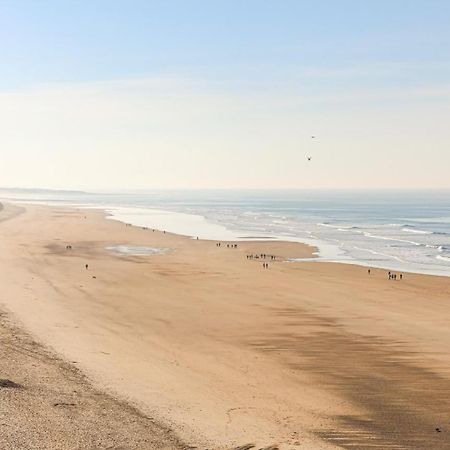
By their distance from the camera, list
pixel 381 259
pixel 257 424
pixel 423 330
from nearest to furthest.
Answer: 1. pixel 257 424
2. pixel 423 330
3. pixel 381 259

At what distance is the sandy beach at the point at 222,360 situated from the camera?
1538cm

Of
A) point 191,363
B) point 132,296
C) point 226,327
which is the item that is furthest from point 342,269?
point 191,363

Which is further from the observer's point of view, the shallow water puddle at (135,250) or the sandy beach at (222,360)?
the shallow water puddle at (135,250)

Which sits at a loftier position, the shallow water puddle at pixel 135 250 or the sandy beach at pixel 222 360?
the sandy beach at pixel 222 360

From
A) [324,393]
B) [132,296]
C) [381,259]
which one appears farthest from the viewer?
[381,259]

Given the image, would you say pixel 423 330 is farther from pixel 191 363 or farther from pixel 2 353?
pixel 2 353

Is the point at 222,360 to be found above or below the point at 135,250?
above

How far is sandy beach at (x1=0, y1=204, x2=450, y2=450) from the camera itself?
50.5ft

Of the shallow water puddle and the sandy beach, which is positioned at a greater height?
the sandy beach

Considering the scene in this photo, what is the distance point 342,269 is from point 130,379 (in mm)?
36043

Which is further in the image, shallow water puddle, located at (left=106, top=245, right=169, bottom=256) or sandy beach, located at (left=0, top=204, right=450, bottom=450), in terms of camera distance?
shallow water puddle, located at (left=106, top=245, right=169, bottom=256)

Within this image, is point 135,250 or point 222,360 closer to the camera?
point 222,360

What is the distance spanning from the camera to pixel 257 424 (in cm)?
1617

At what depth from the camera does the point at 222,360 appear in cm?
2366
